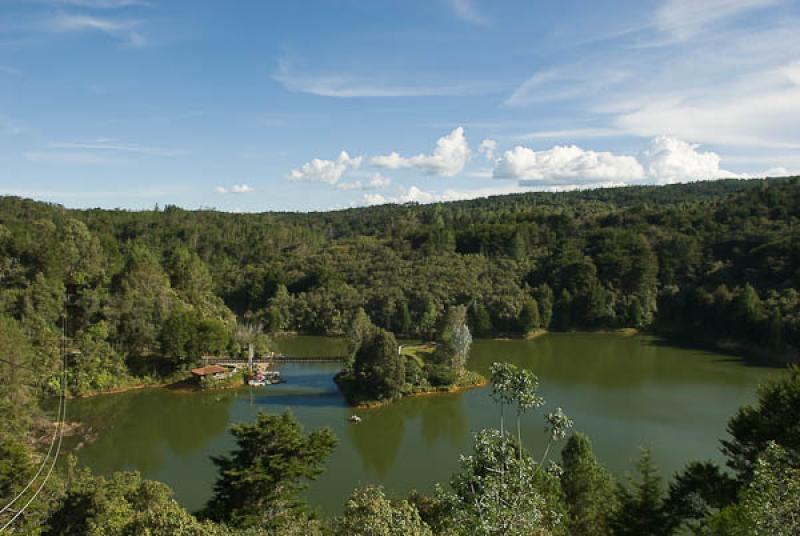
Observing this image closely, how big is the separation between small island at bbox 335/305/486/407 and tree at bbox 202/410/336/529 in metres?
13.2

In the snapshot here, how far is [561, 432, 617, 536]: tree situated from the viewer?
1238 centimetres

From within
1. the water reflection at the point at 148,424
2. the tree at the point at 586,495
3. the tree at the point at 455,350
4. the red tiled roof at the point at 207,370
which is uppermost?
the tree at the point at 586,495

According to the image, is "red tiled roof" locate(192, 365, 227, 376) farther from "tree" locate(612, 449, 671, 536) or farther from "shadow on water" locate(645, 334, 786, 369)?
"shadow on water" locate(645, 334, 786, 369)

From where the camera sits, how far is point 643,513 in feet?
38.7

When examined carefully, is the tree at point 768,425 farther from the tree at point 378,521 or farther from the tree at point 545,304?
the tree at point 545,304

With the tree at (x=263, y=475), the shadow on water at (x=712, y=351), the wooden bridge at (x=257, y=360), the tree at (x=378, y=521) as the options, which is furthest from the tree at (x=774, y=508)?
the shadow on water at (x=712, y=351)

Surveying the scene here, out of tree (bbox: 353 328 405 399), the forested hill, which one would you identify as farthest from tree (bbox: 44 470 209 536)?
the forested hill

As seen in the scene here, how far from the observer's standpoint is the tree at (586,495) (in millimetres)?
12383

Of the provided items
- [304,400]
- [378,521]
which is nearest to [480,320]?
[304,400]

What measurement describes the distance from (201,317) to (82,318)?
19.9 ft

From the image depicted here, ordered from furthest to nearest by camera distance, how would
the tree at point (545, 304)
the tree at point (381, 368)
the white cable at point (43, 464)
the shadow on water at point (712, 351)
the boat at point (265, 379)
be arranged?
1. the tree at point (545, 304)
2. the shadow on water at point (712, 351)
3. the boat at point (265, 379)
4. the tree at point (381, 368)
5. the white cable at point (43, 464)

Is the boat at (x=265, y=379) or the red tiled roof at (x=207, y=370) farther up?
the red tiled roof at (x=207, y=370)

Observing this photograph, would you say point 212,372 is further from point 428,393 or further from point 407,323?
point 407,323

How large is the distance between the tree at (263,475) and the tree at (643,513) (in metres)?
7.06
